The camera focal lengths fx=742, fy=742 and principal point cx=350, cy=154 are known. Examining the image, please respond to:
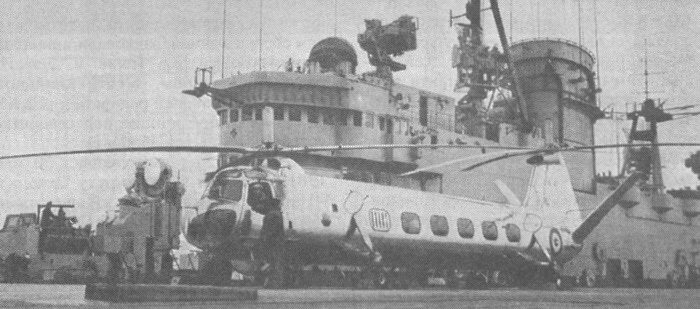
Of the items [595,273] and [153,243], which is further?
[595,273]

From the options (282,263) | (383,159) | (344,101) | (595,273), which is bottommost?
(595,273)

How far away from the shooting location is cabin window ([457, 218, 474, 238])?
20.3 metres

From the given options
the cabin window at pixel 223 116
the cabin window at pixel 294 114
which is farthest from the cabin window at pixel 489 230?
the cabin window at pixel 223 116

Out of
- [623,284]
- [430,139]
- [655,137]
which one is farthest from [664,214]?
[430,139]

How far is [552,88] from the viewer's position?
41.9 metres

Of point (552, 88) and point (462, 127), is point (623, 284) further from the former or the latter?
point (552, 88)

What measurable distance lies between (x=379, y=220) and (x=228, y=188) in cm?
401

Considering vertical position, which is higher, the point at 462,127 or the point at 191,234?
the point at 462,127

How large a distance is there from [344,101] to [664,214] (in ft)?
90.5

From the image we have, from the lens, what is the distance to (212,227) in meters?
16.1

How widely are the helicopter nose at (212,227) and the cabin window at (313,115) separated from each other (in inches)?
524

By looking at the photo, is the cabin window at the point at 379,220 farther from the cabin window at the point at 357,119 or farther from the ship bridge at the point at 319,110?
the cabin window at the point at 357,119

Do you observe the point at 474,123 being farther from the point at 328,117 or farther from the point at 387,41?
the point at 328,117

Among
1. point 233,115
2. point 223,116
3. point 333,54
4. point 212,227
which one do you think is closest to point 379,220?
point 212,227
